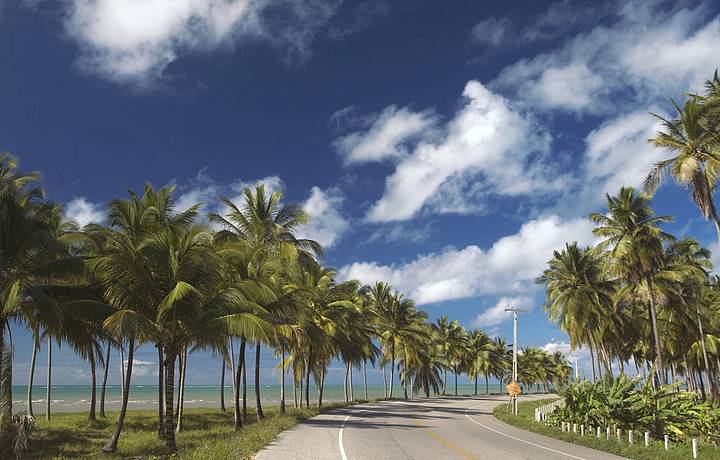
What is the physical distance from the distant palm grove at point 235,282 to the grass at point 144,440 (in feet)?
3.51

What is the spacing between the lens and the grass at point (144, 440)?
14312mm

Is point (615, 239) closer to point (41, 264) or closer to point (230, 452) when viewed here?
point (230, 452)

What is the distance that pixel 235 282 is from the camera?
→ 21.0 m

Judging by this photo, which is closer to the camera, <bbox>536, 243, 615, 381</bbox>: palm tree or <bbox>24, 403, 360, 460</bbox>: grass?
<bbox>24, 403, 360, 460</bbox>: grass

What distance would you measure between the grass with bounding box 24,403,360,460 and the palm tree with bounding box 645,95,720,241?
1990 centimetres

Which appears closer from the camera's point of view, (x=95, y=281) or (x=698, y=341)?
(x=95, y=281)

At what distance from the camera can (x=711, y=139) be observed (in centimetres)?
2147

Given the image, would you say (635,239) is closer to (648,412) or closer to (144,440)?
(648,412)

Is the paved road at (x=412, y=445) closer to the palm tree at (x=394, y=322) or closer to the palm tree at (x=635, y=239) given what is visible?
the palm tree at (x=635, y=239)

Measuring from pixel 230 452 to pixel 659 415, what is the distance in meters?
17.5

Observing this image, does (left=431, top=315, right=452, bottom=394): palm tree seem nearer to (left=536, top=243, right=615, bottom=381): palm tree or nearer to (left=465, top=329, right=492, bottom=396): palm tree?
(left=465, top=329, right=492, bottom=396): palm tree

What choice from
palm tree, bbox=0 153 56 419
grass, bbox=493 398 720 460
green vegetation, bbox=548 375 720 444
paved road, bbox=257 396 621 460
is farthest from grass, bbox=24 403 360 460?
green vegetation, bbox=548 375 720 444

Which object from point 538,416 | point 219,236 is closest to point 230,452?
point 219,236

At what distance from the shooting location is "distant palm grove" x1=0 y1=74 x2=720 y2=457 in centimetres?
1705
